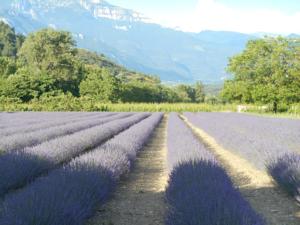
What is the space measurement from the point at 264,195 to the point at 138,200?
1.76 meters

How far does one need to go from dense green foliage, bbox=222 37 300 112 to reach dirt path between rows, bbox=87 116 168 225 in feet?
101

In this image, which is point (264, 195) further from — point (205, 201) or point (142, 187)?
point (205, 201)

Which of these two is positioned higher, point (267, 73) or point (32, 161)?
point (267, 73)

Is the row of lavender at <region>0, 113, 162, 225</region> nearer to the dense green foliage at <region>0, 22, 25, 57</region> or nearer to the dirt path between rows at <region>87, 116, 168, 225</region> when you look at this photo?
the dirt path between rows at <region>87, 116, 168, 225</region>

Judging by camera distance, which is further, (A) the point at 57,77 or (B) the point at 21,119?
(A) the point at 57,77

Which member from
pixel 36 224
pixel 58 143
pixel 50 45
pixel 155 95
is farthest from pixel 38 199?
pixel 155 95

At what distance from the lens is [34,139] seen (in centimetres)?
1013

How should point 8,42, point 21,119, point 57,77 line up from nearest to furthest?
point 21,119 → point 57,77 → point 8,42

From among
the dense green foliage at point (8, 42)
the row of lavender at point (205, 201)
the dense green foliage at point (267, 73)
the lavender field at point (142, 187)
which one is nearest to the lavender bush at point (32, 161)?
the lavender field at point (142, 187)

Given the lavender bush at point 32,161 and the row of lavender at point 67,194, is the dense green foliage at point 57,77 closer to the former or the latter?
the lavender bush at point 32,161

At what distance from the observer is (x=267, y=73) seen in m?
40.8

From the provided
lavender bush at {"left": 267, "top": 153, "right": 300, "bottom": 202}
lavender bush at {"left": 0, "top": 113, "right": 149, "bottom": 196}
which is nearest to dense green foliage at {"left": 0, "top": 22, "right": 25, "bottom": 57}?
lavender bush at {"left": 0, "top": 113, "right": 149, "bottom": 196}

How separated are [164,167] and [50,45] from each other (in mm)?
69362

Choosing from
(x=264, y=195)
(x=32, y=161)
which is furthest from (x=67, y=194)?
(x=264, y=195)
